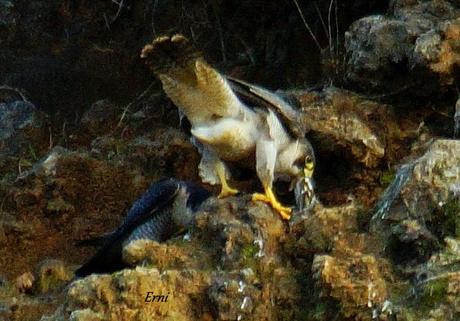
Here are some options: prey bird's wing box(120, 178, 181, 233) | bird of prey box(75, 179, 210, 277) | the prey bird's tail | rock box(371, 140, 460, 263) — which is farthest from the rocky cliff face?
the prey bird's tail

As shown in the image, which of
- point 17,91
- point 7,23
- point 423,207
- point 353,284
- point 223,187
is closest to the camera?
point 353,284

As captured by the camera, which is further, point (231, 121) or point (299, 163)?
point (299, 163)

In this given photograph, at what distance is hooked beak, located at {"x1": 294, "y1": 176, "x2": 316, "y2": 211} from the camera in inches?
250

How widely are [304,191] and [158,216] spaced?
0.79 m

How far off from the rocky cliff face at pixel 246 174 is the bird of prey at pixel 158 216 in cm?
27

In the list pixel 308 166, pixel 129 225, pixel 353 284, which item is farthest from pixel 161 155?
pixel 353 284

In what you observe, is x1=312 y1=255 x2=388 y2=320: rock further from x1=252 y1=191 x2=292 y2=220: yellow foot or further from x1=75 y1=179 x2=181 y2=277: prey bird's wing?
x1=75 y1=179 x2=181 y2=277: prey bird's wing

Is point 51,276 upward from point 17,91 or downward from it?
downward

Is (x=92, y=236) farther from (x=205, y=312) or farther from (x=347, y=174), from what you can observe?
(x=205, y=312)

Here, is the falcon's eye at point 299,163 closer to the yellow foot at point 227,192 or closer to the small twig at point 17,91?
the yellow foot at point 227,192

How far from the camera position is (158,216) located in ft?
21.8

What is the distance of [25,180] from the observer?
7.22m

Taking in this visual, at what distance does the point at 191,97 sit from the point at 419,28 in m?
1.37

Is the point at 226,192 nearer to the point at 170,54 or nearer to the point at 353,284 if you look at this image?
the point at 170,54
